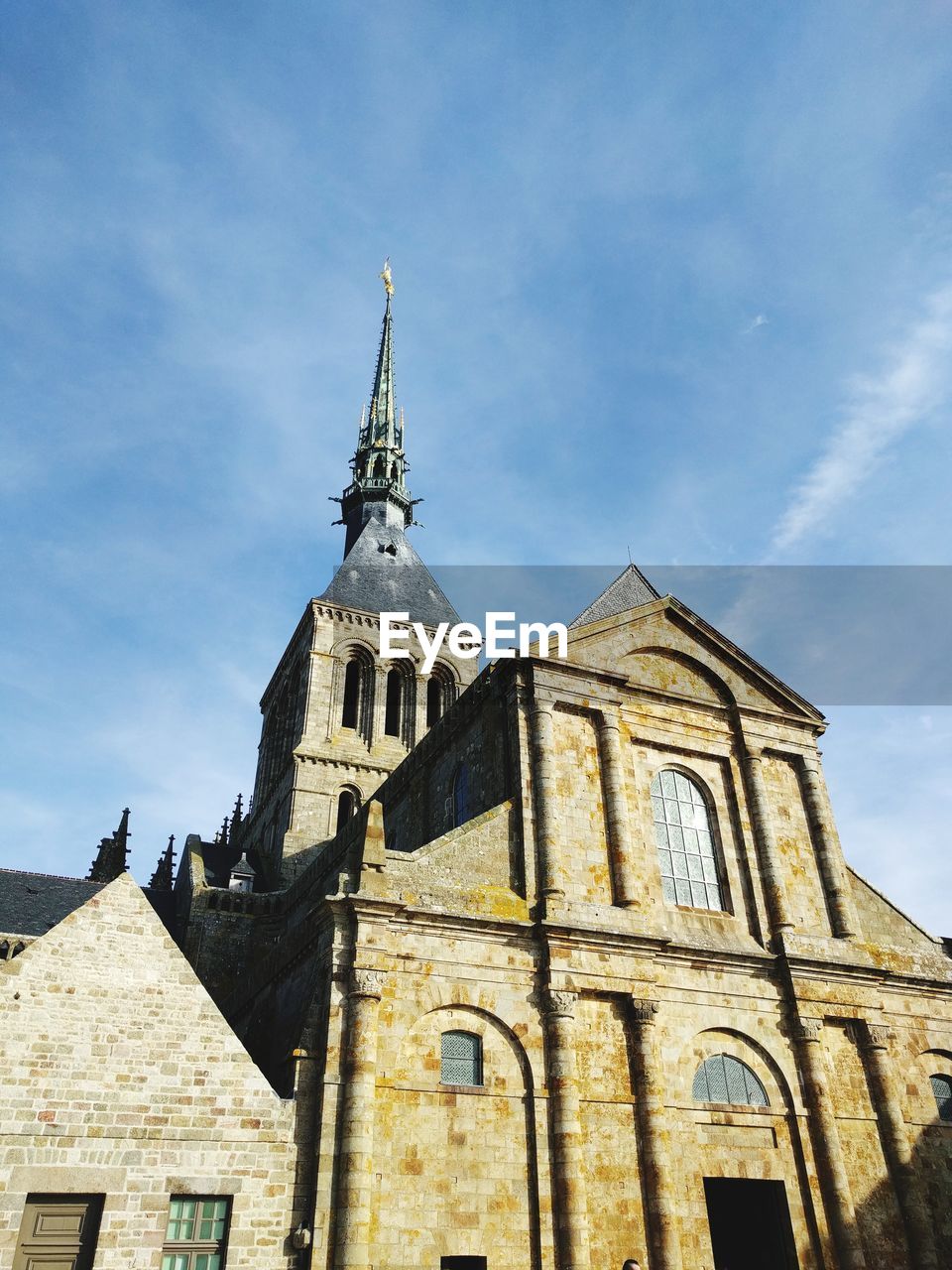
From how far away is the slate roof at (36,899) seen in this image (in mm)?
21938

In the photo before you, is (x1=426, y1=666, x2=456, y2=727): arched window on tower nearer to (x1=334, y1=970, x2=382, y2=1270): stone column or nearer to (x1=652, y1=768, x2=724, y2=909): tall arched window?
(x1=652, y1=768, x2=724, y2=909): tall arched window

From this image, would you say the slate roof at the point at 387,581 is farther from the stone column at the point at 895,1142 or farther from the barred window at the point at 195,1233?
the barred window at the point at 195,1233

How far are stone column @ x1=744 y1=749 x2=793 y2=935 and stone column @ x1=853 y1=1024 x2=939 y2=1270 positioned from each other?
2.28 metres

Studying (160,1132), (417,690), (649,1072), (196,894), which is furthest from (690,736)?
(417,690)

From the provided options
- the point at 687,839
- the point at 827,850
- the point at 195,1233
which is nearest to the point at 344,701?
the point at 687,839

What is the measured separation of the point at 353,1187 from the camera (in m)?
11.9

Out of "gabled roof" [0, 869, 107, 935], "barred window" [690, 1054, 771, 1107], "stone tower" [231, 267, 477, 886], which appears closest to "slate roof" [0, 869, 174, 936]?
"gabled roof" [0, 869, 107, 935]

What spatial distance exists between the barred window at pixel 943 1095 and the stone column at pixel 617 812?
21.8 feet

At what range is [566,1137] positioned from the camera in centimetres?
1338

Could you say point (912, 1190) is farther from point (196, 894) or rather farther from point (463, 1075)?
point (196, 894)

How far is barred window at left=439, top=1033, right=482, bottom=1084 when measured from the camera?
13562 millimetres

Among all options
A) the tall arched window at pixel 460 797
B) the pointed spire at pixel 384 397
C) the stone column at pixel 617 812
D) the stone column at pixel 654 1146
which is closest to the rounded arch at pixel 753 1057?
the stone column at pixel 654 1146

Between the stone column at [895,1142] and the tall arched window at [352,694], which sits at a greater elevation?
the tall arched window at [352,694]

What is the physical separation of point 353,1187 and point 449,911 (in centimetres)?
386
